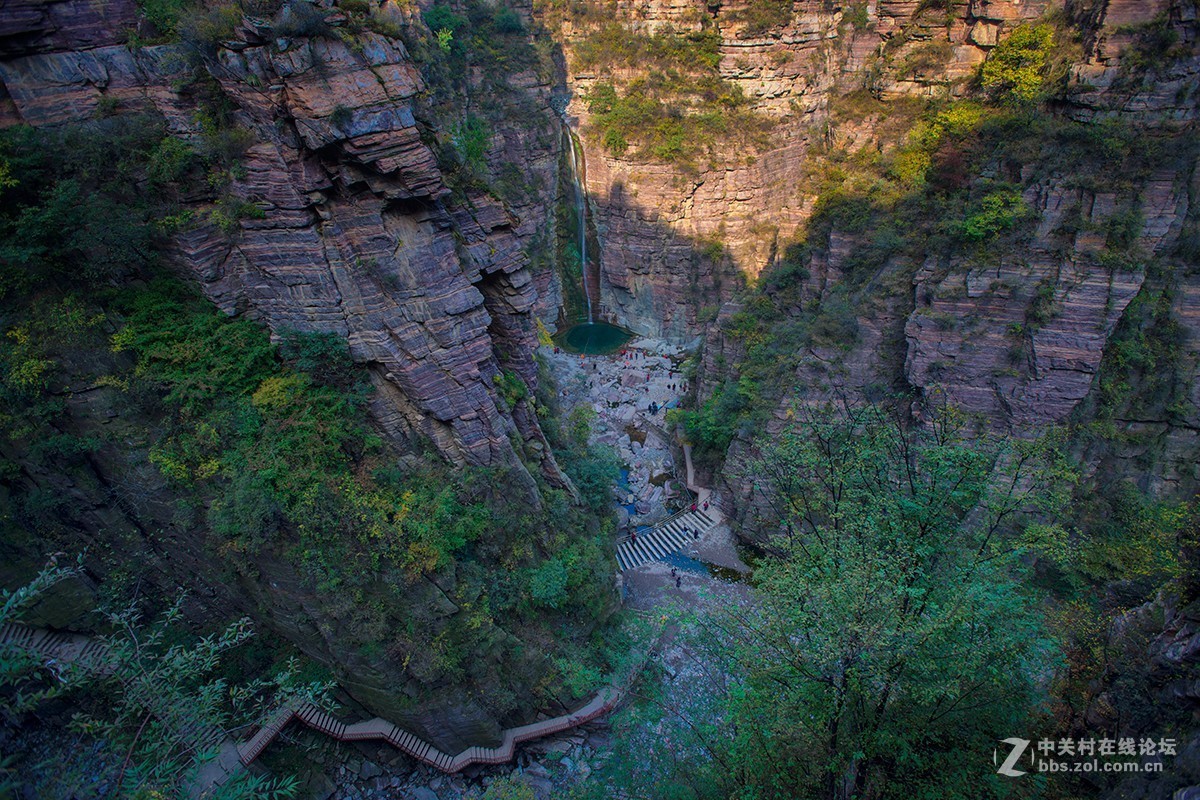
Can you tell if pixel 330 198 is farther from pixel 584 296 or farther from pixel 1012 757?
pixel 584 296

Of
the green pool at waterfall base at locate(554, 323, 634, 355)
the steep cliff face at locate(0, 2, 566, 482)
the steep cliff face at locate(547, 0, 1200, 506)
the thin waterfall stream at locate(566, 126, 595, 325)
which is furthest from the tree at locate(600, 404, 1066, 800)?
the thin waterfall stream at locate(566, 126, 595, 325)

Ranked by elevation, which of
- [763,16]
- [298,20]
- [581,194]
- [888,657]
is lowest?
[888,657]

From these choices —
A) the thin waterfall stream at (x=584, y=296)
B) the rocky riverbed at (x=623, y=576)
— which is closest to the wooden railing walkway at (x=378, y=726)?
the rocky riverbed at (x=623, y=576)

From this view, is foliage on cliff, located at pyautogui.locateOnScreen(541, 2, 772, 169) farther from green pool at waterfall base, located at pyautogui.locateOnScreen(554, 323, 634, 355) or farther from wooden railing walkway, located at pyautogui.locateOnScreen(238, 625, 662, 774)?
wooden railing walkway, located at pyautogui.locateOnScreen(238, 625, 662, 774)

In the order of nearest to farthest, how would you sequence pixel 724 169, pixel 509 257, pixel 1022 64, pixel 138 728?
pixel 138 728 → pixel 509 257 → pixel 1022 64 → pixel 724 169

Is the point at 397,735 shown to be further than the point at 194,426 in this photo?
Yes

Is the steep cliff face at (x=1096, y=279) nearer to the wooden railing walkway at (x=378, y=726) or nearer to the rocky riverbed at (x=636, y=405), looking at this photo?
the rocky riverbed at (x=636, y=405)

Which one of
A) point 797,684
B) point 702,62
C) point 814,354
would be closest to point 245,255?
point 797,684

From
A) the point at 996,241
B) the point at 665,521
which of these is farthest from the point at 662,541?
the point at 996,241
